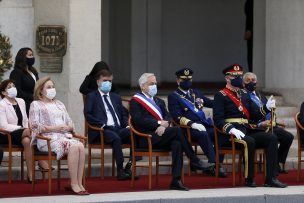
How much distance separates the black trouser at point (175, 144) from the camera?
1486 centimetres

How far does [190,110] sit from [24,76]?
2378mm

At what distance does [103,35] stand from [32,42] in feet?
15.0

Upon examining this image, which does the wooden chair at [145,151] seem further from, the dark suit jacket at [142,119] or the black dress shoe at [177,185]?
the black dress shoe at [177,185]

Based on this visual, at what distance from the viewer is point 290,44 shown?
2020 cm

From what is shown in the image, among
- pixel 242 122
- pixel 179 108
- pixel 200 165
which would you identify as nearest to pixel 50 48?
pixel 179 108

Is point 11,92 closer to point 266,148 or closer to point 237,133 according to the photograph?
point 237,133

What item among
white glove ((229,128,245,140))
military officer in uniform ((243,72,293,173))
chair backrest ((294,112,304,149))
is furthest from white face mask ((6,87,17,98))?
chair backrest ((294,112,304,149))

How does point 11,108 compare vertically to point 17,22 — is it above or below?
below

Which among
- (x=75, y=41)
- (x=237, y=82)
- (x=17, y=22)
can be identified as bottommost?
(x=237, y=82)

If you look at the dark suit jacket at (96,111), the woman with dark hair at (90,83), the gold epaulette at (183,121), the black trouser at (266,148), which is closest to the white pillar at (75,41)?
the woman with dark hair at (90,83)

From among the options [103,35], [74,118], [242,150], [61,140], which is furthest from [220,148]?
[103,35]

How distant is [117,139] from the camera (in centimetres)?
1569

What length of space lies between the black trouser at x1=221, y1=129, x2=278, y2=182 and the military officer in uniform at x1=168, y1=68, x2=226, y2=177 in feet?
2.52

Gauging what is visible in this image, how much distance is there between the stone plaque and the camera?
18109 millimetres
